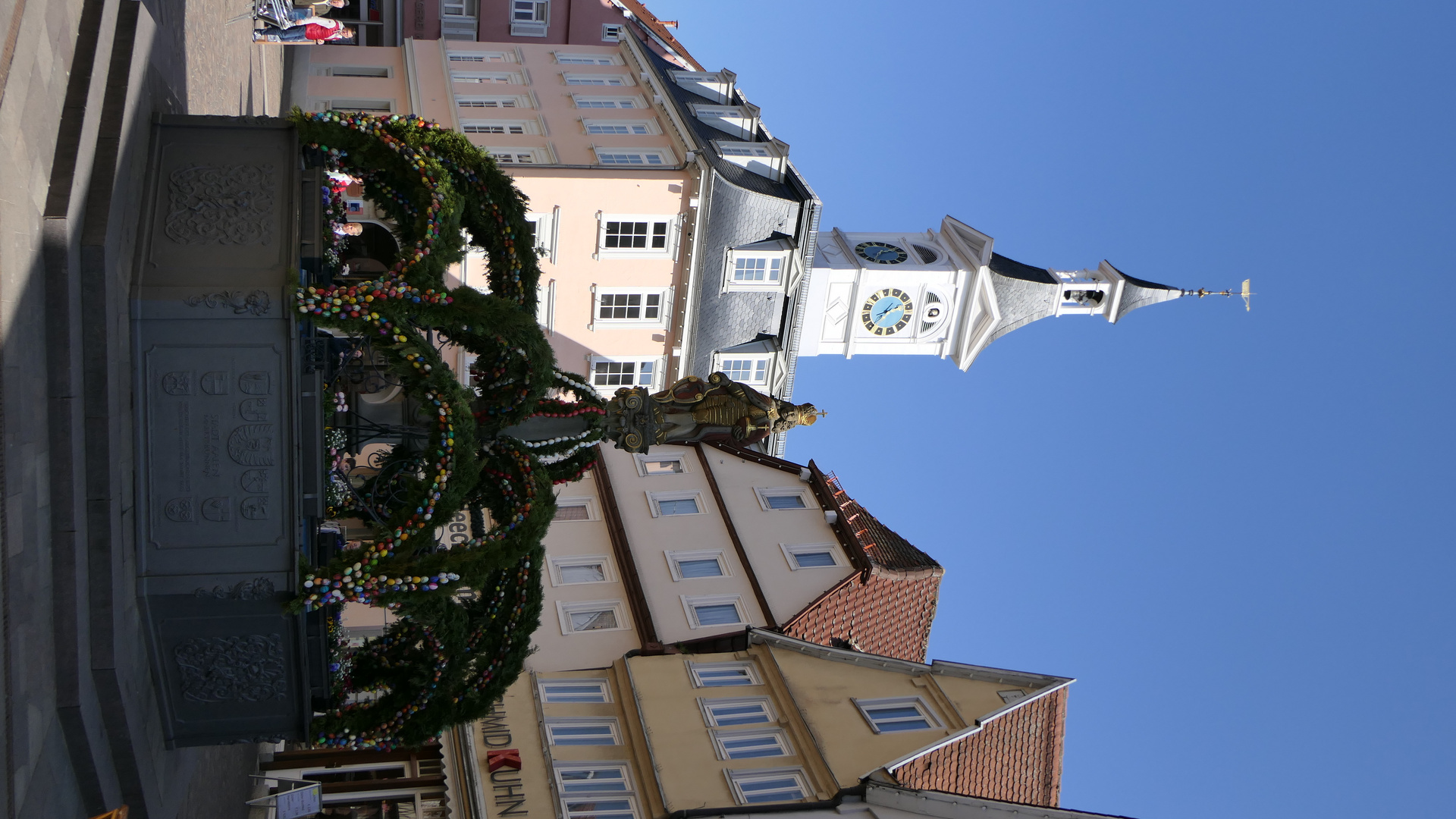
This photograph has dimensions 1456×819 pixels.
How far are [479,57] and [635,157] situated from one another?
901 centimetres

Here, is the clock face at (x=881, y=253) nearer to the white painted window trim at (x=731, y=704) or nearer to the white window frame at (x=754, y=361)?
the white window frame at (x=754, y=361)

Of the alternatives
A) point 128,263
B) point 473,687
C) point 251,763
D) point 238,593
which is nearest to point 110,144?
point 128,263

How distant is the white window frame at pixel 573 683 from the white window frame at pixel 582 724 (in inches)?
20.3

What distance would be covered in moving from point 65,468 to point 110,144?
113 inches

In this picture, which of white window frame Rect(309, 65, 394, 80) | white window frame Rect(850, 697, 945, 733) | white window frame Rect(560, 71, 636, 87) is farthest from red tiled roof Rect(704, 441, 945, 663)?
white window frame Rect(309, 65, 394, 80)

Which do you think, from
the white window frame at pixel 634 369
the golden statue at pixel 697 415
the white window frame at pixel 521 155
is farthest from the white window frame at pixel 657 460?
the golden statue at pixel 697 415

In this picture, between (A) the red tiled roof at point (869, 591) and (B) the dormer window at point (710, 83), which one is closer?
(A) the red tiled roof at point (869, 591)

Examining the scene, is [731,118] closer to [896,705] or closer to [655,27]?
[896,705]

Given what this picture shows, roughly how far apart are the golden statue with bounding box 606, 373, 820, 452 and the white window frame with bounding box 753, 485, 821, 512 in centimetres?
1391

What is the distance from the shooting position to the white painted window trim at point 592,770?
1709cm

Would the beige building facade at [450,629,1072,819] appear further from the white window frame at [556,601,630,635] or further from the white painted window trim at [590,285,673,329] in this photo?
the white painted window trim at [590,285,673,329]

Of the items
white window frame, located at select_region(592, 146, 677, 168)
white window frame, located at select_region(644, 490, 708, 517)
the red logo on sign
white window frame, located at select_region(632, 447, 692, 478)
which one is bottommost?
the red logo on sign

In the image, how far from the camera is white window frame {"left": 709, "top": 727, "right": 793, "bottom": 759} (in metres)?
18.5

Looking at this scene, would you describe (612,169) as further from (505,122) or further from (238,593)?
(238,593)
